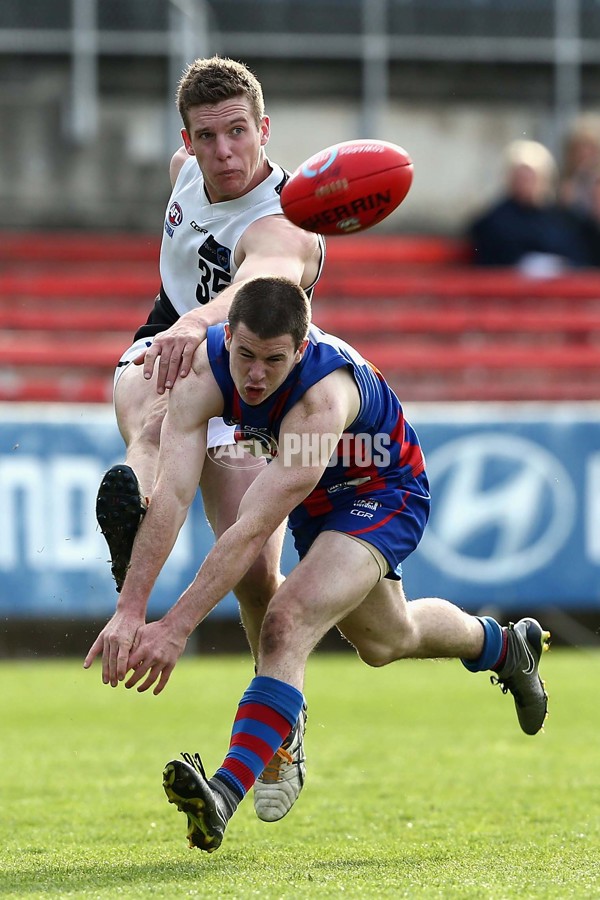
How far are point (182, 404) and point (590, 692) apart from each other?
4.94 metres

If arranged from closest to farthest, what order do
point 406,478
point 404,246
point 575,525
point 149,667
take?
point 149,667, point 406,478, point 575,525, point 404,246

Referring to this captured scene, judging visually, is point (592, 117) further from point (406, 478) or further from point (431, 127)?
point (406, 478)

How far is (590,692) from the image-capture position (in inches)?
361

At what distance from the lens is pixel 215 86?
5.25 metres

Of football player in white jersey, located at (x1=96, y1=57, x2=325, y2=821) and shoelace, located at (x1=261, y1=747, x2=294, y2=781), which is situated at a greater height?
football player in white jersey, located at (x1=96, y1=57, x2=325, y2=821)

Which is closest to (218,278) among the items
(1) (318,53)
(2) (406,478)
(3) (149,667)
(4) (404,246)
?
(2) (406,478)

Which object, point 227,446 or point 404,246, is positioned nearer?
point 227,446

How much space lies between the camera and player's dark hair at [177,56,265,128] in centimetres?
525

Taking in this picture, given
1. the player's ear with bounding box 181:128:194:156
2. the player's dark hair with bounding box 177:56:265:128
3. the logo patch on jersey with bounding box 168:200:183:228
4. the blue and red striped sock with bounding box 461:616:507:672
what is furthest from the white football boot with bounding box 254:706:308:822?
the player's dark hair with bounding box 177:56:265:128

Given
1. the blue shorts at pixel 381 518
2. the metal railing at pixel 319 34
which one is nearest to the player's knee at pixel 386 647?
the blue shorts at pixel 381 518

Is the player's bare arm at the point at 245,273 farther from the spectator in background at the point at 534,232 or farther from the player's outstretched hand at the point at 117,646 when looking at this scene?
the spectator in background at the point at 534,232

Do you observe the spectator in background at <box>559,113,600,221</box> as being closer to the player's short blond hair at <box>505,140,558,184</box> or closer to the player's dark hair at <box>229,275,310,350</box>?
the player's short blond hair at <box>505,140,558,184</box>

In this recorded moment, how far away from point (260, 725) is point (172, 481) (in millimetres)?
819

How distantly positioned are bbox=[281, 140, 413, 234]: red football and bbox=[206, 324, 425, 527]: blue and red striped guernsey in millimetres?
370
